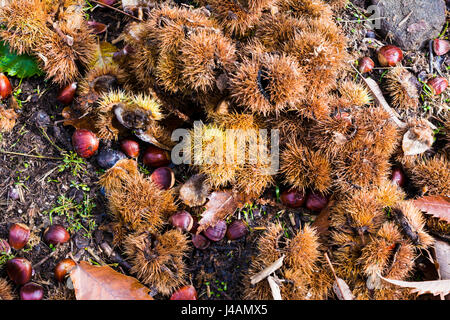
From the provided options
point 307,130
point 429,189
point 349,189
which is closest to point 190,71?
point 307,130

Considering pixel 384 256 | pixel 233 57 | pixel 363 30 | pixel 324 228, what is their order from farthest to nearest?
pixel 363 30 → pixel 324 228 → pixel 233 57 → pixel 384 256

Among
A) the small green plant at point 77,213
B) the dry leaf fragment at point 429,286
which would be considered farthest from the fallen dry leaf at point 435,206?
the small green plant at point 77,213

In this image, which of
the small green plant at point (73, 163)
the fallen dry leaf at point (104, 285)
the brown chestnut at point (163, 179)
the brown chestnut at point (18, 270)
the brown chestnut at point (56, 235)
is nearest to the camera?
the fallen dry leaf at point (104, 285)

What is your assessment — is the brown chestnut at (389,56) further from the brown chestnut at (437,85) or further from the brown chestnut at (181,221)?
the brown chestnut at (181,221)

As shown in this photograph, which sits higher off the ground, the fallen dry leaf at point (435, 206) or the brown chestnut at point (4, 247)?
the fallen dry leaf at point (435, 206)

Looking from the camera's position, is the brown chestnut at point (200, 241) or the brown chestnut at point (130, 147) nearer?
the brown chestnut at point (200, 241)

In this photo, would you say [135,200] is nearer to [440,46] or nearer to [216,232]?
[216,232]

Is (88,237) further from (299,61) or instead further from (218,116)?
(299,61)
